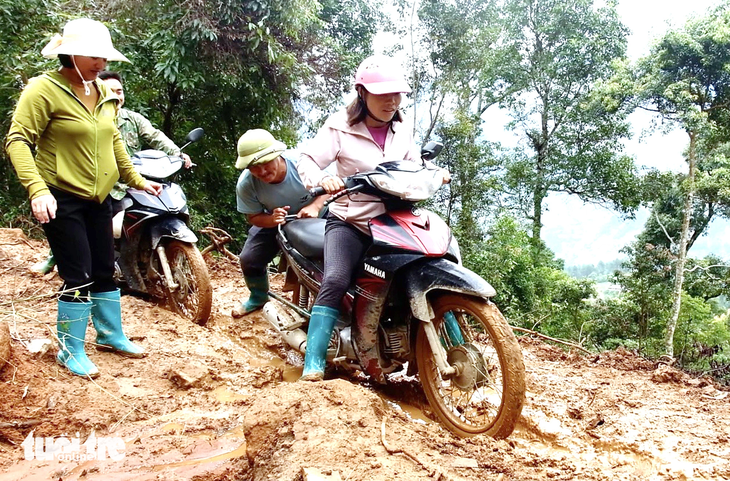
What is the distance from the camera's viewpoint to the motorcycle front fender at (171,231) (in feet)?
14.1

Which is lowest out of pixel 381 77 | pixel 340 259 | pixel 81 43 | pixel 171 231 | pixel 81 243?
pixel 81 243

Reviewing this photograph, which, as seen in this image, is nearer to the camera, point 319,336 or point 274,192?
point 319,336

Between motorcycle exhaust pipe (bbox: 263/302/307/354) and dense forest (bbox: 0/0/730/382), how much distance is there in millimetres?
4359

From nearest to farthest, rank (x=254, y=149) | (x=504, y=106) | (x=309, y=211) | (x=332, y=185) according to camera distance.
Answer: (x=332, y=185)
(x=254, y=149)
(x=309, y=211)
(x=504, y=106)

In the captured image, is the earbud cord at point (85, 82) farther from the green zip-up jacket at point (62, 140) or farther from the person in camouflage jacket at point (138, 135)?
the person in camouflage jacket at point (138, 135)

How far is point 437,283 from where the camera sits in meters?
2.69

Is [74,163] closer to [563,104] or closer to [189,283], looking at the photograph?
[189,283]

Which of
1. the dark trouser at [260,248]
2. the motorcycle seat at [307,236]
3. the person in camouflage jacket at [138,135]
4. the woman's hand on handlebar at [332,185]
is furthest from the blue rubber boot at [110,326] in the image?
the person in camouflage jacket at [138,135]

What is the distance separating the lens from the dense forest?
9.05 metres

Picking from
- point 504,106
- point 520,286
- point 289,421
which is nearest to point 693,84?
A: point 520,286

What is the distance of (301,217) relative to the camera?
377 cm

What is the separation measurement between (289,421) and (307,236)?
5.19 feet

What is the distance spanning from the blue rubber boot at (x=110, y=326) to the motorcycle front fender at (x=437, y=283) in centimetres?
198

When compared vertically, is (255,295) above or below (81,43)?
below
